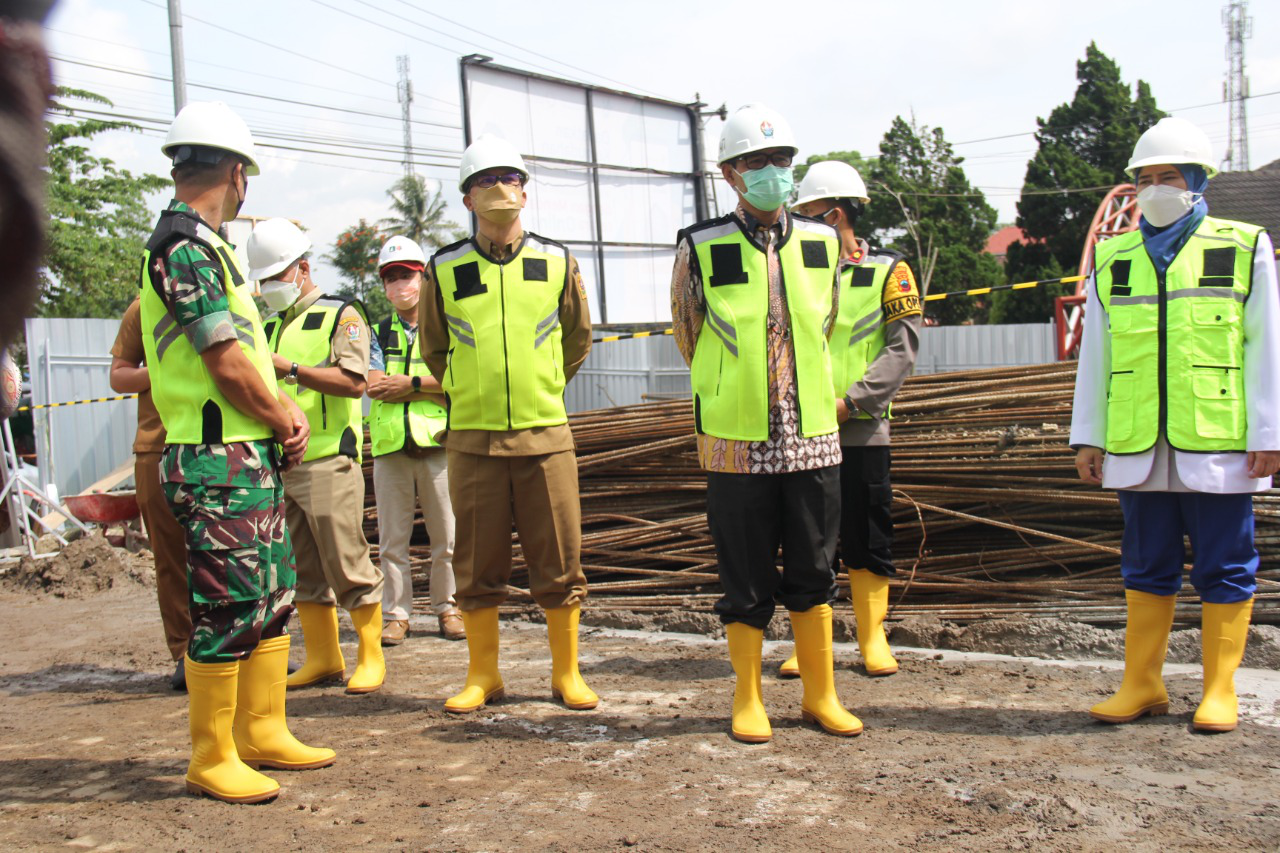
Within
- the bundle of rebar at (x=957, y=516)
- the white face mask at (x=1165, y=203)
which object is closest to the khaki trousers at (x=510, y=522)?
the bundle of rebar at (x=957, y=516)

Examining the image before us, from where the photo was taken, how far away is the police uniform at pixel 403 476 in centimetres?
609

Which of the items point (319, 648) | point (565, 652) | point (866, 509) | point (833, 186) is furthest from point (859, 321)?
point (319, 648)

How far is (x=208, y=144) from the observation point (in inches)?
143

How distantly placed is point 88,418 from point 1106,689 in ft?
37.2

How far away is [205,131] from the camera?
364cm

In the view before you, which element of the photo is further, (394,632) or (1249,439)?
(394,632)

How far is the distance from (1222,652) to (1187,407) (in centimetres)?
89

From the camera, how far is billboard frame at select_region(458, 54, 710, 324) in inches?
595

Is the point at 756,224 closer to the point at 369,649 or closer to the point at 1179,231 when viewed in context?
the point at 1179,231

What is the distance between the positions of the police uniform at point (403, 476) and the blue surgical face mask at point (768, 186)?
2.65 m

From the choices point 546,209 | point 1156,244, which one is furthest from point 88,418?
point 1156,244

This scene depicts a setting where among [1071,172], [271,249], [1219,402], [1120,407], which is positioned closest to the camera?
[1219,402]

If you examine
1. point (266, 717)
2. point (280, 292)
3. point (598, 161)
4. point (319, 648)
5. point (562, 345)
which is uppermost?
point (598, 161)

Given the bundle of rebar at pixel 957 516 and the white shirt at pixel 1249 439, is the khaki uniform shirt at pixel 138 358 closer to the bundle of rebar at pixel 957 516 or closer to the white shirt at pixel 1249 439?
the bundle of rebar at pixel 957 516
